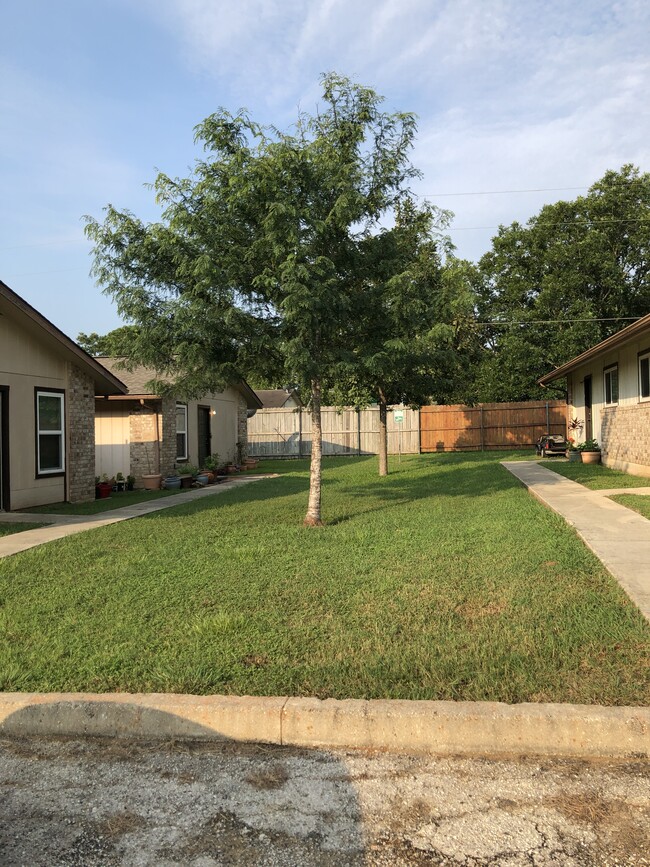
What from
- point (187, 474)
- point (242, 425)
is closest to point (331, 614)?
point (187, 474)

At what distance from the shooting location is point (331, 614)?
493 centimetres

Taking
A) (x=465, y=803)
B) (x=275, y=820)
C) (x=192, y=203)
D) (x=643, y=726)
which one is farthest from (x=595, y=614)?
(x=192, y=203)

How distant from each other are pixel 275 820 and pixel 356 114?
8.42 m

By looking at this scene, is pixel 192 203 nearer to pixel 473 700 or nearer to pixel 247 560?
pixel 247 560

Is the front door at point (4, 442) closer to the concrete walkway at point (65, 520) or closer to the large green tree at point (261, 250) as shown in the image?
the concrete walkway at point (65, 520)

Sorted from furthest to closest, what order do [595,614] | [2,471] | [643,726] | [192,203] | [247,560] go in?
1. [2,471]
2. [192,203]
3. [247,560]
4. [595,614]
5. [643,726]

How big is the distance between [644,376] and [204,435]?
12290mm

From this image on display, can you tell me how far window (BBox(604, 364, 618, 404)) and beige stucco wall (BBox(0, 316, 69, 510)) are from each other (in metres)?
13.3

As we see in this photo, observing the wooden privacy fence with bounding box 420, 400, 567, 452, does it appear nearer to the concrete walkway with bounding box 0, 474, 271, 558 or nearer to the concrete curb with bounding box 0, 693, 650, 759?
the concrete walkway with bounding box 0, 474, 271, 558

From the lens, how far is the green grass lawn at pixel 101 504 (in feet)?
38.8

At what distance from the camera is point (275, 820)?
2.62m

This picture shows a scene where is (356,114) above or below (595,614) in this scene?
above

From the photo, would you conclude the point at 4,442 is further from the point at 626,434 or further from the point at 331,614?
the point at 626,434

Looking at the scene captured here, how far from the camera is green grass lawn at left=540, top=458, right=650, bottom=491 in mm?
12547
